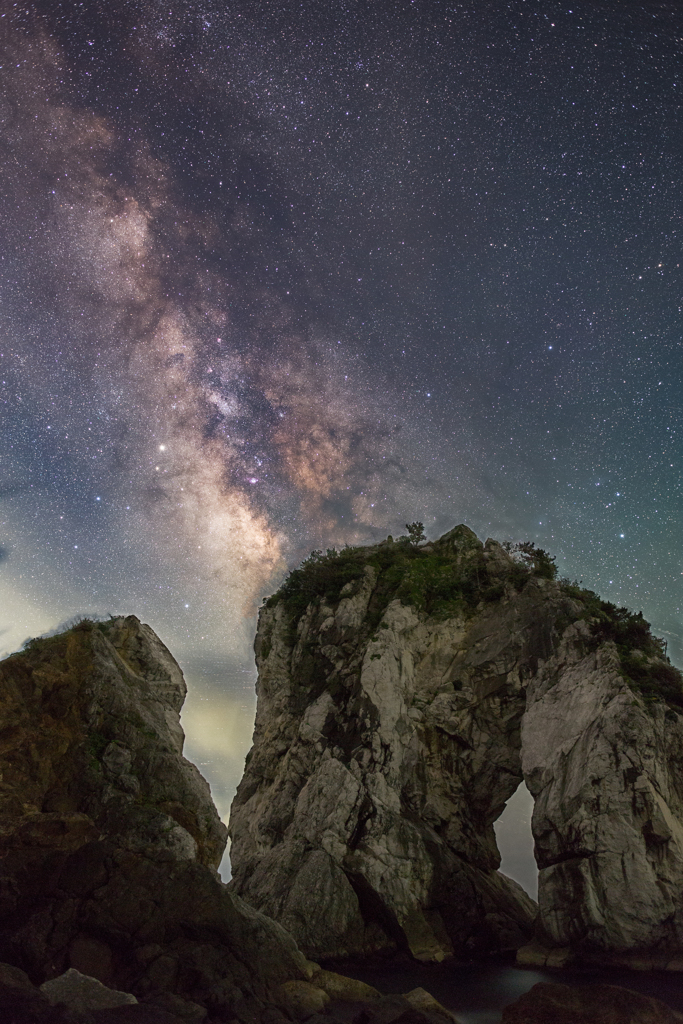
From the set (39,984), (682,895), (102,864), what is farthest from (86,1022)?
(682,895)

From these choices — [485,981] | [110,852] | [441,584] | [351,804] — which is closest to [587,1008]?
[485,981]

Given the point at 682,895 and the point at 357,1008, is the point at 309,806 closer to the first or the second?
the point at 357,1008

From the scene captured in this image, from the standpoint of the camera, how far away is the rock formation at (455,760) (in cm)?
2062

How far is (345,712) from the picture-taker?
28312 mm

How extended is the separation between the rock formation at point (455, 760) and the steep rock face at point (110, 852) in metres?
9.17

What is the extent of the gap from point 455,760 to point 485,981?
34.2 feet

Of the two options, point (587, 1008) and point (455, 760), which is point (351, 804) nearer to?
point (455, 760)

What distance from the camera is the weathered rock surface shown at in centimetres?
1122

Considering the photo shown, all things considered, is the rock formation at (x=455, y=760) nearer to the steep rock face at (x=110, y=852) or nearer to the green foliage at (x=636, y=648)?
the green foliage at (x=636, y=648)

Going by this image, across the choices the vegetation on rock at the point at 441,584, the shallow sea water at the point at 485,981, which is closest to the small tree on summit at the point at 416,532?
the vegetation on rock at the point at 441,584

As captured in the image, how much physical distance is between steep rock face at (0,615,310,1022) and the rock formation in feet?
30.1

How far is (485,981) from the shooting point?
18703mm

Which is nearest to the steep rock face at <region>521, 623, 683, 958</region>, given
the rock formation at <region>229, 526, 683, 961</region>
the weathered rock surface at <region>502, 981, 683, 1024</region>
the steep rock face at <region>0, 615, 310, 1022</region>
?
the rock formation at <region>229, 526, 683, 961</region>

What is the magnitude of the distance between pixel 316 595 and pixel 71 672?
20.7m
